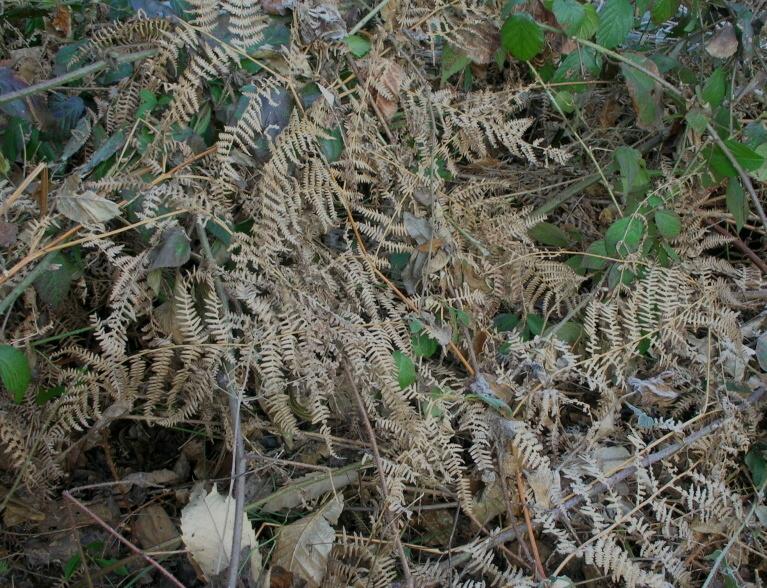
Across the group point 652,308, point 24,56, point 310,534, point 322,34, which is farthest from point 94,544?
point 652,308

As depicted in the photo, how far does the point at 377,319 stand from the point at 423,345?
12cm

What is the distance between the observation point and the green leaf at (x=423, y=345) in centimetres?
138

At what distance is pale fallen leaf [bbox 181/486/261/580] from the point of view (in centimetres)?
115

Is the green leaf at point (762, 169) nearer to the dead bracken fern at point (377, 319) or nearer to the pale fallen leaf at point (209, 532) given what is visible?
the dead bracken fern at point (377, 319)

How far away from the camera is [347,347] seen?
1.29 metres

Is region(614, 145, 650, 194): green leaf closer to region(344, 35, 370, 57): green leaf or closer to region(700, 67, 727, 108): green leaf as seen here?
region(700, 67, 727, 108): green leaf

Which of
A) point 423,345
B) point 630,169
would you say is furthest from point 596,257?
point 423,345

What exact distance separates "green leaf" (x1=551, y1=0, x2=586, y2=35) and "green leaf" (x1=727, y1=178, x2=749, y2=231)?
50cm

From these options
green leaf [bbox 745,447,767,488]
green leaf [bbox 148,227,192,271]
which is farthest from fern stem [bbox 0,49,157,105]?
green leaf [bbox 745,447,767,488]

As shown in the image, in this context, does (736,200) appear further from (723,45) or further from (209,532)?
(209,532)

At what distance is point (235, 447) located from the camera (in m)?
1.20

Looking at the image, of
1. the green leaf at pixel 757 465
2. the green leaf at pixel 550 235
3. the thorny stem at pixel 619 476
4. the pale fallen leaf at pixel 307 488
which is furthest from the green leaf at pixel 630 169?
the pale fallen leaf at pixel 307 488

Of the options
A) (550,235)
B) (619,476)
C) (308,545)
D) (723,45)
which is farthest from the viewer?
(550,235)

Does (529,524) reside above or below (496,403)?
below
